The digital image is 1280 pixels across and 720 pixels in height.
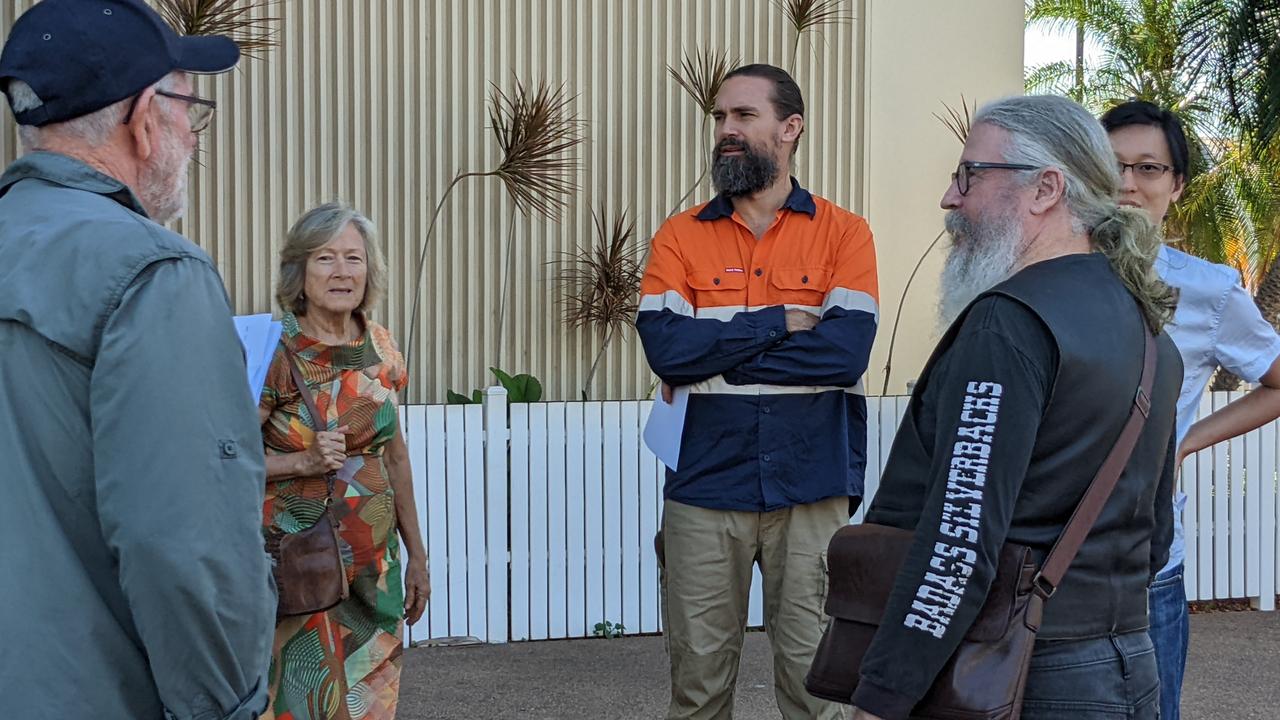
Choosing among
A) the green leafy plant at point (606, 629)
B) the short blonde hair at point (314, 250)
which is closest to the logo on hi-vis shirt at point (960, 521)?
the short blonde hair at point (314, 250)

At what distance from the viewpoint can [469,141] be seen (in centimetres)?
853

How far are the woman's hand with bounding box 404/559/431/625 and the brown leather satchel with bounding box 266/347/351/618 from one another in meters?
0.67

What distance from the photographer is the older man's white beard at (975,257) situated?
253 centimetres

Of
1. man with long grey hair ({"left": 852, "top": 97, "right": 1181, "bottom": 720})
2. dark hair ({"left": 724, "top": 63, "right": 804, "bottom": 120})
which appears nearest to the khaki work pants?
dark hair ({"left": 724, "top": 63, "right": 804, "bottom": 120})

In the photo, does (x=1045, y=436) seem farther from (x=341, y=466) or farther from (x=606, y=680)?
(x=606, y=680)

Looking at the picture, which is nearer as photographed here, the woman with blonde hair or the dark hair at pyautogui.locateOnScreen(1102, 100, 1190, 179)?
the dark hair at pyautogui.locateOnScreen(1102, 100, 1190, 179)

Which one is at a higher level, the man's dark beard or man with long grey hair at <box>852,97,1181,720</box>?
the man's dark beard

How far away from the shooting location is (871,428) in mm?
7770

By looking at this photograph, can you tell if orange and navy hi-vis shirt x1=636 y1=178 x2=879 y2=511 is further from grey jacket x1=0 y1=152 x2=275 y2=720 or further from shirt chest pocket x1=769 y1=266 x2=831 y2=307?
grey jacket x1=0 y1=152 x2=275 y2=720

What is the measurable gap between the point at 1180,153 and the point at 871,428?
444 centimetres

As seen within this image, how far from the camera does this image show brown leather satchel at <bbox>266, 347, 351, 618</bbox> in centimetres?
369

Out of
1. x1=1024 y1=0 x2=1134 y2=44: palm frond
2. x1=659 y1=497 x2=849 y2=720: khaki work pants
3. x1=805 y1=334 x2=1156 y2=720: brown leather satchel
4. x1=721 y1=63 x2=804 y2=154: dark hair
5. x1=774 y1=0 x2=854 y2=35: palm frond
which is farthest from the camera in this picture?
x1=1024 y1=0 x2=1134 y2=44: palm frond

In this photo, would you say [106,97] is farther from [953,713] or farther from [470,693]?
[470,693]

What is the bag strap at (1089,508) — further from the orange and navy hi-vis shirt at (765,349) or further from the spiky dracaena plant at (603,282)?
the spiky dracaena plant at (603,282)
